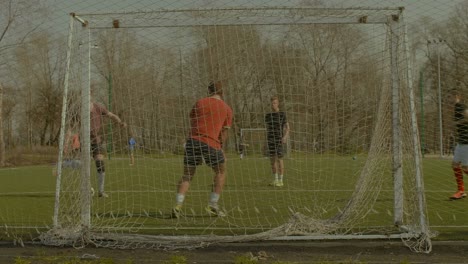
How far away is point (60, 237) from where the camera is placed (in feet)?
19.4

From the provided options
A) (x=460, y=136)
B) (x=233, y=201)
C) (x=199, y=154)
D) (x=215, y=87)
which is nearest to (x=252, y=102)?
(x=215, y=87)

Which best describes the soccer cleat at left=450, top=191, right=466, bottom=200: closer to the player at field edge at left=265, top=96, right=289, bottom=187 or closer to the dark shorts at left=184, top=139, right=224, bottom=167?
the player at field edge at left=265, top=96, right=289, bottom=187

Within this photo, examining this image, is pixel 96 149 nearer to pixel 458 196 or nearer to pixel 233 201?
pixel 233 201

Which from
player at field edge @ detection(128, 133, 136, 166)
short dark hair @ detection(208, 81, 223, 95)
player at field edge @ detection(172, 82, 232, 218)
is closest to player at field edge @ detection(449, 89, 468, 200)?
player at field edge @ detection(172, 82, 232, 218)

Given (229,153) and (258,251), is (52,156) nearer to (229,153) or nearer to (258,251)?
(229,153)

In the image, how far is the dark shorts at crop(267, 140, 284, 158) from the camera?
339 inches

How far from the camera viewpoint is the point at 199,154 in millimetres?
7277

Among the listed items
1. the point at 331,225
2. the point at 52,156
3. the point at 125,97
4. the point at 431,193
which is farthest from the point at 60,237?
the point at 52,156

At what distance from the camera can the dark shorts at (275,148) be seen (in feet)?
28.3

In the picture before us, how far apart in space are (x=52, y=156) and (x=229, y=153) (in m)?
23.5

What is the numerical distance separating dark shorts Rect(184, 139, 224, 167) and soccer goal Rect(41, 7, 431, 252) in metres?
0.27

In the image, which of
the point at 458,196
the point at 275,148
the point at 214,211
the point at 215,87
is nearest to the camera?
the point at 215,87

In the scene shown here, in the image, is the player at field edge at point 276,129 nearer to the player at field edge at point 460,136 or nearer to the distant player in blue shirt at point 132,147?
the distant player in blue shirt at point 132,147

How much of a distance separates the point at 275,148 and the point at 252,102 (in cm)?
164
